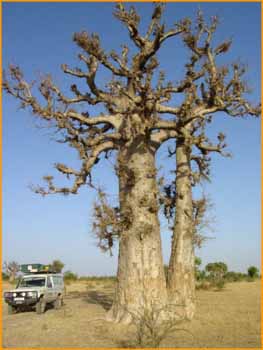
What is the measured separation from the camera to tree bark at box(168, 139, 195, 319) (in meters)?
12.2

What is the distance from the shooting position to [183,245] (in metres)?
12.6

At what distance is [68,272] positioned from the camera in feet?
134

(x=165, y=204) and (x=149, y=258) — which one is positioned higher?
(x=165, y=204)

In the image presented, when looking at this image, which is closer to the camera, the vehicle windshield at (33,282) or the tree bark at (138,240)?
the tree bark at (138,240)

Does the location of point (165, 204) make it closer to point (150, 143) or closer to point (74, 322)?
point (150, 143)

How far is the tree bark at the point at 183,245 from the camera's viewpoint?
1224 centimetres

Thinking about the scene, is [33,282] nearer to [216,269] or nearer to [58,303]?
[58,303]

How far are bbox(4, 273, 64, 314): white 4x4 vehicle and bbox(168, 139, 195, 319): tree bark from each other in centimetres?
481

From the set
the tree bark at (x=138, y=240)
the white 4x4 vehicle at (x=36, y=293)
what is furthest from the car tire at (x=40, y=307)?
the tree bark at (x=138, y=240)

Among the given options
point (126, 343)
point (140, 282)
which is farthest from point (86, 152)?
point (126, 343)

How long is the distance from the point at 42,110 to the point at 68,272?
101 feet

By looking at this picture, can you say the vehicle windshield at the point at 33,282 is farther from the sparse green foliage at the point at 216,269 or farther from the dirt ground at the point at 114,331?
the sparse green foliage at the point at 216,269

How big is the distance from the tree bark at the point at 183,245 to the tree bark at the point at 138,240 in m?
0.89

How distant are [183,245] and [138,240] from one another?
167 cm
